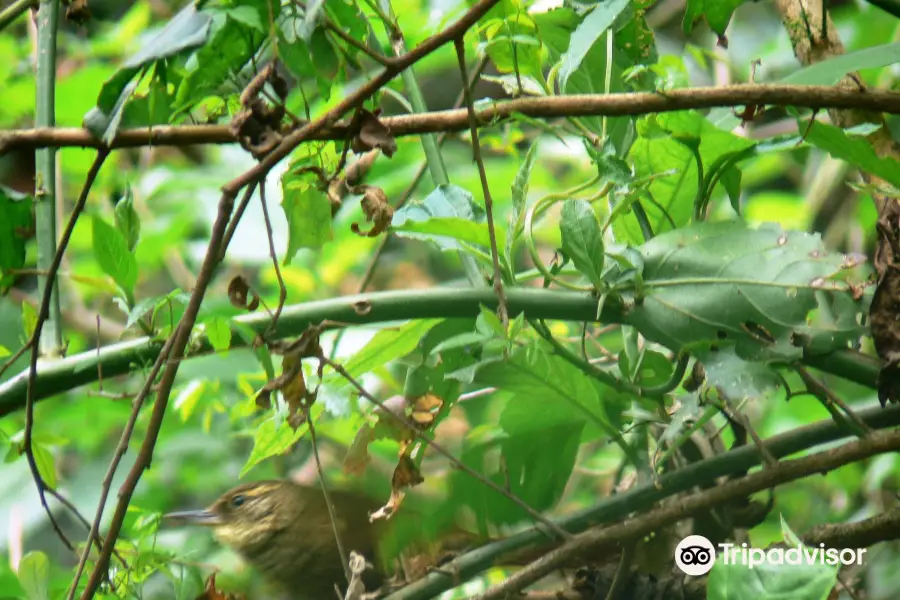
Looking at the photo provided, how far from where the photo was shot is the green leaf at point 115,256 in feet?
2.76

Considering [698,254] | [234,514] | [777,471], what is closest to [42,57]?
[234,514]

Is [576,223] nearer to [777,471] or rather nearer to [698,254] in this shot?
[698,254]

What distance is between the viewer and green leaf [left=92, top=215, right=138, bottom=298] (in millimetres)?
841

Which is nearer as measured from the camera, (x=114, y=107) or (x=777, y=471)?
(x=114, y=107)

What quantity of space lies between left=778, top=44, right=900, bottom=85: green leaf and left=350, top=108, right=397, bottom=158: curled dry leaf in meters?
0.33

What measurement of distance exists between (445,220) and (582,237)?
11 centimetres

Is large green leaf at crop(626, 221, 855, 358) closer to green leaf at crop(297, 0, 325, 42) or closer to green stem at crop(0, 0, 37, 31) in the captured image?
green leaf at crop(297, 0, 325, 42)

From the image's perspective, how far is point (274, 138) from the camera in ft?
2.22

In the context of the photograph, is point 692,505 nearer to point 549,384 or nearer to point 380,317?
point 549,384

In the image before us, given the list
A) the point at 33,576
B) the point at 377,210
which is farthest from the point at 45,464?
the point at 377,210

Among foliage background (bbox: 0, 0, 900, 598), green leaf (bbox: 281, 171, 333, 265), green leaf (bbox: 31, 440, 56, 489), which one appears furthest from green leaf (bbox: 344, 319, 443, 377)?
green leaf (bbox: 31, 440, 56, 489)

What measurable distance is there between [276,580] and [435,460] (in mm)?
207

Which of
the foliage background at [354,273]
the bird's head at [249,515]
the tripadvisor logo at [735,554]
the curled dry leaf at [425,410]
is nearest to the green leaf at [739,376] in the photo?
the foliage background at [354,273]

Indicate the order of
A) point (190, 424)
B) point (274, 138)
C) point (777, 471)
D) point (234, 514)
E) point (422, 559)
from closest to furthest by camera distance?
point (274, 138) → point (777, 471) → point (422, 559) → point (234, 514) → point (190, 424)
